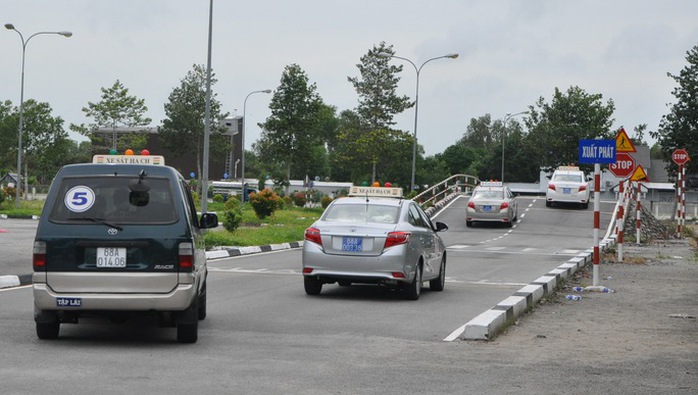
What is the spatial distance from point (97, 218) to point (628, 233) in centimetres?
3383

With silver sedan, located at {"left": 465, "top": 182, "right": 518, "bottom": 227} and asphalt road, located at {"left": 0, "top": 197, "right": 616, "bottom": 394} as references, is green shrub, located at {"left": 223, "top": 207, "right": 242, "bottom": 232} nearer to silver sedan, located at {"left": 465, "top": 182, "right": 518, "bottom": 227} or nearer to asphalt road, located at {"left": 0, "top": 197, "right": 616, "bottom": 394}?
asphalt road, located at {"left": 0, "top": 197, "right": 616, "bottom": 394}

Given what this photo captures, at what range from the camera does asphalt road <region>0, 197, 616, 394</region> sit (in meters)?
8.01

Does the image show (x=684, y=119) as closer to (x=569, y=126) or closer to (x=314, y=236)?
(x=569, y=126)

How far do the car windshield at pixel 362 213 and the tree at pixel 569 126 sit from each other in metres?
75.0

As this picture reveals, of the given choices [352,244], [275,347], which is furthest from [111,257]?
[352,244]

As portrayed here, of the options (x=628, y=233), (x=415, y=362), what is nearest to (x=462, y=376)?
(x=415, y=362)

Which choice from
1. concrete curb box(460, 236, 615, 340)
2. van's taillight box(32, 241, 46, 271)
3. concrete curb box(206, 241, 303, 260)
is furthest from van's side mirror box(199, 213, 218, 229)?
concrete curb box(206, 241, 303, 260)

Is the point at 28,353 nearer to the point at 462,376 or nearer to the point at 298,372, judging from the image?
the point at 298,372

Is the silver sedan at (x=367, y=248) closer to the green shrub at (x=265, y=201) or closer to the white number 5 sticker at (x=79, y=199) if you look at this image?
the white number 5 sticker at (x=79, y=199)

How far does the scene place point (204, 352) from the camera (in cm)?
967

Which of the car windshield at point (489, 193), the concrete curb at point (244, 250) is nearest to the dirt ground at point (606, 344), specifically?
the concrete curb at point (244, 250)

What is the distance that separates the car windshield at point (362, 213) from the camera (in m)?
15.4

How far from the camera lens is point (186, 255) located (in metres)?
10.0

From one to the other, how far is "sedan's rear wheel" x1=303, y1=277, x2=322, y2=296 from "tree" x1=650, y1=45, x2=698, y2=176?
53.0m
